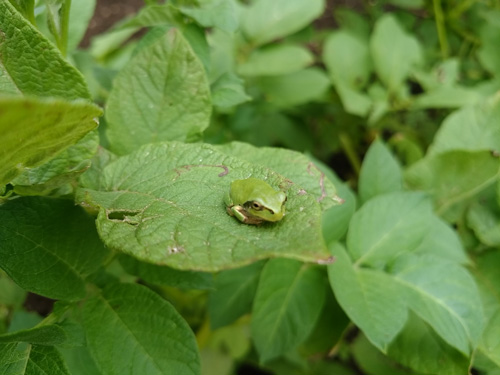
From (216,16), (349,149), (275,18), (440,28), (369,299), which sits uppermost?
(216,16)

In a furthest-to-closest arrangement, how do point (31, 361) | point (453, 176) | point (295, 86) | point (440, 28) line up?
1. point (440, 28)
2. point (295, 86)
3. point (453, 176)
4. point (31, 361)

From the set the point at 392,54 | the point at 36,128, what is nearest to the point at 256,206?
the point at 36,128

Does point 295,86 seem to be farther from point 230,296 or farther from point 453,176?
point 230,296

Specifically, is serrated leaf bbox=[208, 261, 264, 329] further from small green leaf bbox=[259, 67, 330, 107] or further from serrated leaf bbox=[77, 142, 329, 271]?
small green leaf bbox=[259, 67, 330, 107]

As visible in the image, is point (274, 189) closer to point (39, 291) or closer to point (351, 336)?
point (39, 291)

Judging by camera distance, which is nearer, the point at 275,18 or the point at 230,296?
the point at 230,296

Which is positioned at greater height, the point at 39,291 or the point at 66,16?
the point at 66,16

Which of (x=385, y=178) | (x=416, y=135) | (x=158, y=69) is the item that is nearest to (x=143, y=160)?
(x=158, y=69)
